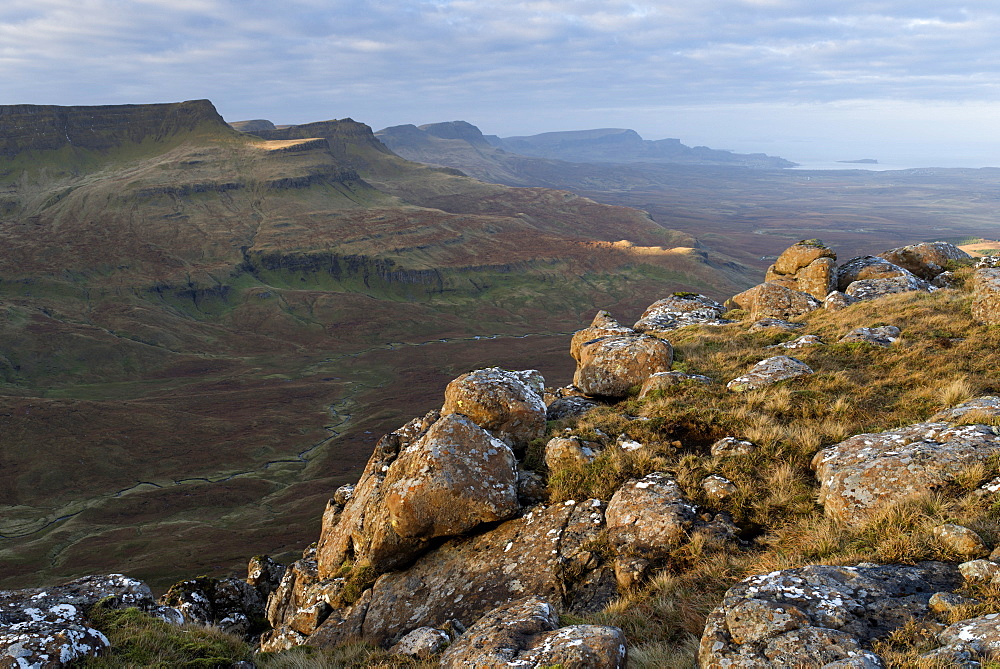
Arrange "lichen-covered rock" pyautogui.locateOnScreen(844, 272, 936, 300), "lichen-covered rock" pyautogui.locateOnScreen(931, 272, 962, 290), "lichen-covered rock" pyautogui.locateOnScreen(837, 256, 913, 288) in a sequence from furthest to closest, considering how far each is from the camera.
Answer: "lichen-covered rock" pyautogui.locateOnScreen(837, 256, 913, 288) → "lichen-covered rock" pyautogui.locateOnScreen(931, 272, 962, 290) → "lichen-covered rock" pyautogui.locateOnScreen(844, 272, 936, 300)

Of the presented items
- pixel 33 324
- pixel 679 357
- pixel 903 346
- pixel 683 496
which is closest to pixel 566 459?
pixel 683 496

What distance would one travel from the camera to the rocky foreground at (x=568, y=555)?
646cm

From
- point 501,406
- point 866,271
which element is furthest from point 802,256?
point 501,406

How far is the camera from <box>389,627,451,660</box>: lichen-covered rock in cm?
862

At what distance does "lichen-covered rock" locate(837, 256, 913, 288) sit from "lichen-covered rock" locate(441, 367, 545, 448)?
2095cm

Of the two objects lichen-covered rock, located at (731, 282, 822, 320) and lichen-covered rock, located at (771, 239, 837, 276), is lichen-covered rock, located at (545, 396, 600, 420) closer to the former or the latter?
lichen-covered rock, located at (731, 282, 822, 320)

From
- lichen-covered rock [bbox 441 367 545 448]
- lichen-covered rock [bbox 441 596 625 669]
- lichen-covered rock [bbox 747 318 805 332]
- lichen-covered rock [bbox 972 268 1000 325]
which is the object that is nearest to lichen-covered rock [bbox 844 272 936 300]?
lichen-covered rock [bbox 747 318 805 332]

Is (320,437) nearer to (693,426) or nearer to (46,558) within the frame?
(46,558)

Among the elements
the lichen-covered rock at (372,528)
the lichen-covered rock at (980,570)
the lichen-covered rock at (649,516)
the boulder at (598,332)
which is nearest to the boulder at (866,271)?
the boulder at (598,332)

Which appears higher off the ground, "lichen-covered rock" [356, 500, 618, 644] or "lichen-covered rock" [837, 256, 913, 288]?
"lichen-covered rock" [837, 256, 913, 288]

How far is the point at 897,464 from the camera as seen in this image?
9406 mm

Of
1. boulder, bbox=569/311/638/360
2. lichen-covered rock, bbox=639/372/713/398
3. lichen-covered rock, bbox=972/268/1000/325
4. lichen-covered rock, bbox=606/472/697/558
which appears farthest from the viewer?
boulder, bbox=569/311/638/360

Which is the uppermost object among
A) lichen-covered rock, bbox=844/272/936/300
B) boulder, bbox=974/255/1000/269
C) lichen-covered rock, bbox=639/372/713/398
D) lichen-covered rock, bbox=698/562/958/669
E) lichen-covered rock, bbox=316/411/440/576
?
boulder, bbox=974/255/1000/269

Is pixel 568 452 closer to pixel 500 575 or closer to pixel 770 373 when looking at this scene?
pixel 500 575
